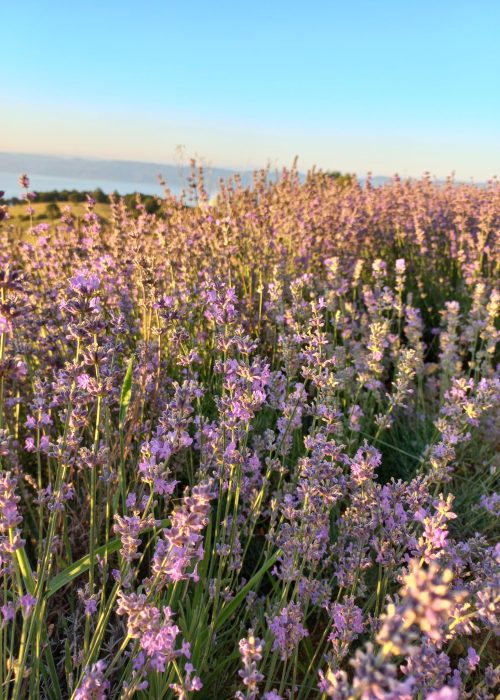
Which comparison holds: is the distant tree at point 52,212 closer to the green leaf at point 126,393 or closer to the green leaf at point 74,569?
the green leaf at point 126,393

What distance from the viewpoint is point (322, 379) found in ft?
6.68

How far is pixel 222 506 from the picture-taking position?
232 cm

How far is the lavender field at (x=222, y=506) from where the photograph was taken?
123 centimetres

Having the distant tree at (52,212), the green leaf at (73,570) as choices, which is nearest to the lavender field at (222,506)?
the green leaf at (73,570)

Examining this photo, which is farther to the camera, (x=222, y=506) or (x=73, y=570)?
(x=222, y=506)

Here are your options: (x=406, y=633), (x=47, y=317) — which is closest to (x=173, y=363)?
(x=47, y=317)

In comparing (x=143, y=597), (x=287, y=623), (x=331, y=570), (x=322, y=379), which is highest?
(x=322, y=379)

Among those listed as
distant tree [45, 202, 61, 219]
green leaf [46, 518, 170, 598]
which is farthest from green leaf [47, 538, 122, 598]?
distant tree [45, 202, 61, 219]

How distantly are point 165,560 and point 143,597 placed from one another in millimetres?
108

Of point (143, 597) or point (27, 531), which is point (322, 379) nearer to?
point (143, 597)

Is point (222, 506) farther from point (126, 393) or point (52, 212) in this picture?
point (52, 212)

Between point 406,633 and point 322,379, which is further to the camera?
point 322,379

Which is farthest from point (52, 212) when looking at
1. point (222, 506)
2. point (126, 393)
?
point (126, 393)

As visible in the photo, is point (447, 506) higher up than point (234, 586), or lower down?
higher up
